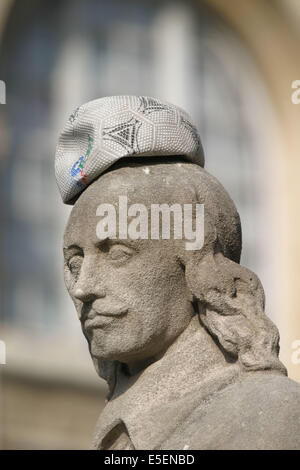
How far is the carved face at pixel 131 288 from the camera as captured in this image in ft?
16.2

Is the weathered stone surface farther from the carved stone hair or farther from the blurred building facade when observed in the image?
the blurred building facade

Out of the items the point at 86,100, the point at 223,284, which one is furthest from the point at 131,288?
the point at 86,100

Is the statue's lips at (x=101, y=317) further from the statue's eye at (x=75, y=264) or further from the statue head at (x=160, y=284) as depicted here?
the statue's eye at (x=75, y=264)

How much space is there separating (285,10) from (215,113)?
4.19ft

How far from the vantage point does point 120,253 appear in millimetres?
4992

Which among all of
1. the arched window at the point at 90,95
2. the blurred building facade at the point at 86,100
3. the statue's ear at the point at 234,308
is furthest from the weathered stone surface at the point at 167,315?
the arched window at the point at 90,95

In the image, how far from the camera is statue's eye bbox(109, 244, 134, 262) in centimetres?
499

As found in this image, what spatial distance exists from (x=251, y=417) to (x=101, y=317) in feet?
2.19

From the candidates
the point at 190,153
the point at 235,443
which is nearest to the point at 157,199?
the point at 190,153

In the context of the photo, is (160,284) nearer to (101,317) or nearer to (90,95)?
(101,317)

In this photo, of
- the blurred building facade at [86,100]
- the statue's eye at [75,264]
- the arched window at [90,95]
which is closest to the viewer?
the statue's eye at [75,264]

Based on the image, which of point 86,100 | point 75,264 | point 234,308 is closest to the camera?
point 234,308

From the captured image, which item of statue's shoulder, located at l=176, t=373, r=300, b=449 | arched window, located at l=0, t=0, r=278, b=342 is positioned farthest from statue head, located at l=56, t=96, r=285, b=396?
arched window, located at l=0, t=0, r=278, b=342

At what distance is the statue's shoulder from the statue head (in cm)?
13
